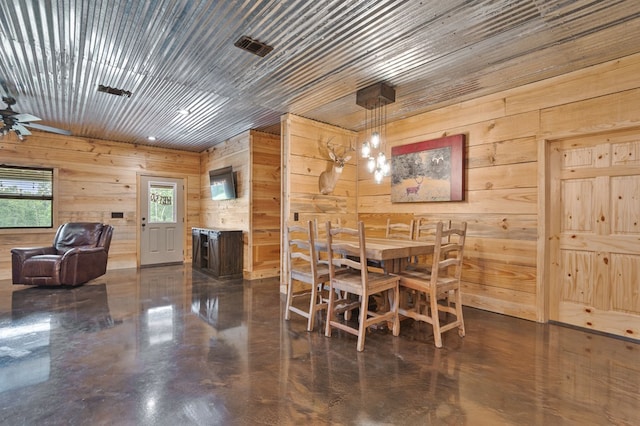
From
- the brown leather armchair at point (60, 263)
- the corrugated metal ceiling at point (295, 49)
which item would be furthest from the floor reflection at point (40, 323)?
the corrugated metal ceiling at point (295, 49)

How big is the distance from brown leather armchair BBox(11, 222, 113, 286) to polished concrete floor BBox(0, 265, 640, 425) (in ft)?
3.25

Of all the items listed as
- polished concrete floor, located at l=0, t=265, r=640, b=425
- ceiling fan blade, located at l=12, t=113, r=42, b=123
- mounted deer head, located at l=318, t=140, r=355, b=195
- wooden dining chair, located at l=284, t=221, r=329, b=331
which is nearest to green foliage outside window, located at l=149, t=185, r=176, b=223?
ceiling fan blade, located at l=12, t=113, r=42, b=123

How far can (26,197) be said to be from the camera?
17.9ft

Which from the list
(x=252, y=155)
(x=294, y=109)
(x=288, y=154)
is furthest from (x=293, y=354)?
(x=252, y=155)

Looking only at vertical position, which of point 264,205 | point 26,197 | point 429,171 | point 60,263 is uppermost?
point 429,171

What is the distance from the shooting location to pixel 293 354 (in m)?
2.47

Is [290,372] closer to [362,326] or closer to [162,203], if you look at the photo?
[362,326]

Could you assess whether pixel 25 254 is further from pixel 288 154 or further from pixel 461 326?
pixel 461 326

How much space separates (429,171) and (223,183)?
146 inches

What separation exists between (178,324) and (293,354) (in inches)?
53.5

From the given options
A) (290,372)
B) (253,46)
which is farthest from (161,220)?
(290,372)

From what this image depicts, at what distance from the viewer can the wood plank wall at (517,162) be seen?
2893mm

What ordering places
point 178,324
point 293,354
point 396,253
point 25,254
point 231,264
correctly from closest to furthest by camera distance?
point 293,354 → point 396,253 → point 178,324 → point 25,254 → point 231,264

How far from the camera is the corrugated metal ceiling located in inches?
86.5
